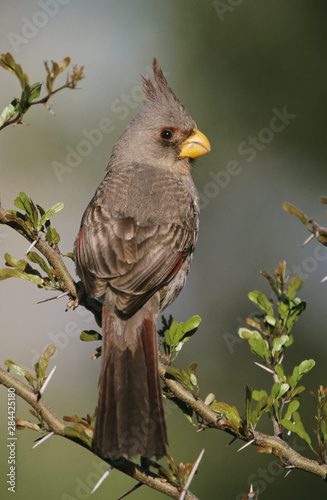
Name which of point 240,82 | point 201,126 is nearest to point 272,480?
point 201,126

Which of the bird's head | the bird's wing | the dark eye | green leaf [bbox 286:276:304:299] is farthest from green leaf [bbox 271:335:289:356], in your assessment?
the dark eye

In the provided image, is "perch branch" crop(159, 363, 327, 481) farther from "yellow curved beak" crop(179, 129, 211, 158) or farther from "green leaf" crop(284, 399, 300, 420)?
"yellow curved beak" crop(179, 129, 211, 158)

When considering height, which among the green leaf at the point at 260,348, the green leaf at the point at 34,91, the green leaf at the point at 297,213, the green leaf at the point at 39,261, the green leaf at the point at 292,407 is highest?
the green leaf at the point at 297,213

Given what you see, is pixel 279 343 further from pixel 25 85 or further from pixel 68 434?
pixel 25 85

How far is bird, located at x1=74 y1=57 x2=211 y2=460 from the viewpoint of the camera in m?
2.66

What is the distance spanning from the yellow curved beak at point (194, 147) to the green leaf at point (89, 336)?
76.8 inches

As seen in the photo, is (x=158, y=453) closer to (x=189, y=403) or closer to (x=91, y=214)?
(x=189, y=403)

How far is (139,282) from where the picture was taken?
331 cm

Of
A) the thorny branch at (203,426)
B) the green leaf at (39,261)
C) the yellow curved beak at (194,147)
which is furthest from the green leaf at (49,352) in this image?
the yellow curved beak at (194,147)

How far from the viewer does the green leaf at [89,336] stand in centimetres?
309

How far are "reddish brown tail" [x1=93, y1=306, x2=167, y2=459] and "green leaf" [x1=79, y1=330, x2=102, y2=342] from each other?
0.15ft

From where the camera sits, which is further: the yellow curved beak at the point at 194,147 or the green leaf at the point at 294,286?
the yellow curved beak at the point at 194,147

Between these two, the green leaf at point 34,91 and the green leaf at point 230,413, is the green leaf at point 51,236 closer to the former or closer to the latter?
the green leaf at point 34,91

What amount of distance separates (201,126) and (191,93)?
32 cm
